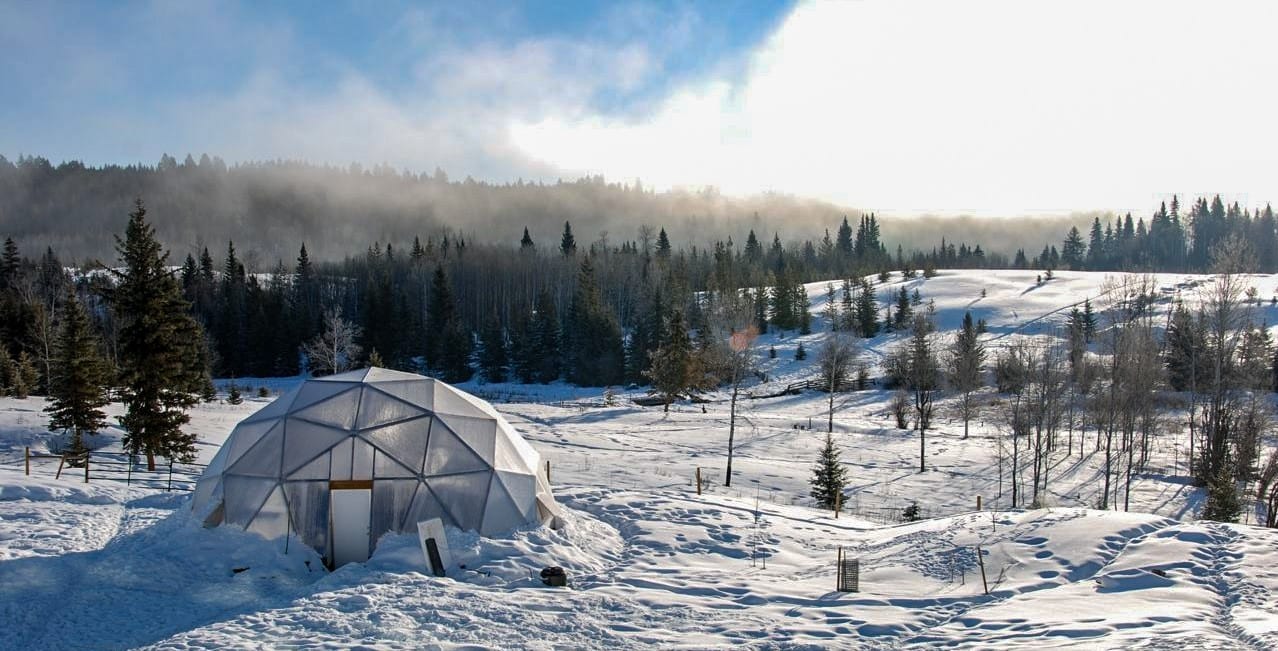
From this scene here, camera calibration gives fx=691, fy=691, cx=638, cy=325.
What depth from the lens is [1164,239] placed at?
5172 inches

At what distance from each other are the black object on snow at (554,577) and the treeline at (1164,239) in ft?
437

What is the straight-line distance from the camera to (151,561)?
1219cm

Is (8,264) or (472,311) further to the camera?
(472,311)

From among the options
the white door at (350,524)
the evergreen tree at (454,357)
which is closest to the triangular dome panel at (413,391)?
the white door at (350,524)

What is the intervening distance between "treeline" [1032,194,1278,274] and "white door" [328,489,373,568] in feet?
439

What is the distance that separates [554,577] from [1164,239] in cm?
15798

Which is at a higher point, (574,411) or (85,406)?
(85,406)

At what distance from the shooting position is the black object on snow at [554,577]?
1192cm

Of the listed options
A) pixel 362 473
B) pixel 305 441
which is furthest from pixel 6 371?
pixel 362 473

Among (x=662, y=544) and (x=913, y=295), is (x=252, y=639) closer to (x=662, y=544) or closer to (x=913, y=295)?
(x=662, y=544)

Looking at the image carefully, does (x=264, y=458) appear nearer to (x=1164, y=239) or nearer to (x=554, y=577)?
(x=554, y=577)

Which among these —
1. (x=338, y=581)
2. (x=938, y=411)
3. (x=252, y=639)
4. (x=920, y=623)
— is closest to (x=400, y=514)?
(x=338, y=581)

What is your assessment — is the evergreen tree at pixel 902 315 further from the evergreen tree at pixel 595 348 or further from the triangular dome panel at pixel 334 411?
the triangular dome panel at pixel 334 411

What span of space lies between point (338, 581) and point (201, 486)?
5517 millimetres
